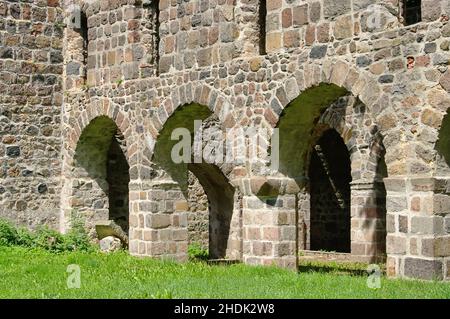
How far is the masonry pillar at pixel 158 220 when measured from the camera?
45.4 feet

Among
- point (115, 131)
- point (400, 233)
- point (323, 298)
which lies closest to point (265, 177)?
point (400, 233)

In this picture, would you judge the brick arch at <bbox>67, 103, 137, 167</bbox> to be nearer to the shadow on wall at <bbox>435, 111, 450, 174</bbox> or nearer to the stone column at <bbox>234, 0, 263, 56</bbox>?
the stone column at <bbox>234, 0, 263, 56</bbox>

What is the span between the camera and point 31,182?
628 inches

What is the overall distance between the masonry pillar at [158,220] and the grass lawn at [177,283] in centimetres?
87

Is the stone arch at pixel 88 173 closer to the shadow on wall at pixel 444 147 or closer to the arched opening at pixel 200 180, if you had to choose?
the arched opening at pixel 200 180

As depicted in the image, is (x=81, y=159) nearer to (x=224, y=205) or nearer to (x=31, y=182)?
(x=31, y=182)

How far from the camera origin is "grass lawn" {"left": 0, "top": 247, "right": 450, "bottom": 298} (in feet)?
28.6

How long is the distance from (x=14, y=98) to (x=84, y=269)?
5238mm

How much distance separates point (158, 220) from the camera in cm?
1389

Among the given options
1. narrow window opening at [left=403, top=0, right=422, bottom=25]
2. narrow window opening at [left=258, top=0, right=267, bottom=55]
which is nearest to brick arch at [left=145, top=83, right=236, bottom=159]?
narrow window opening at [left=258, top=0, right=267, bottom=55]

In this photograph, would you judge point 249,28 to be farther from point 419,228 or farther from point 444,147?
point 419,228

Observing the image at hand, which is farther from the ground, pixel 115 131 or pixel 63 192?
pixel 115 131

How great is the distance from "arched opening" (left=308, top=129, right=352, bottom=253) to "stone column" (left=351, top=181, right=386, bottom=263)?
3982 mm

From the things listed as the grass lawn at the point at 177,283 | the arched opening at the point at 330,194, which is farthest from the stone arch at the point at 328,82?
the arched opening at the point at 330,194
